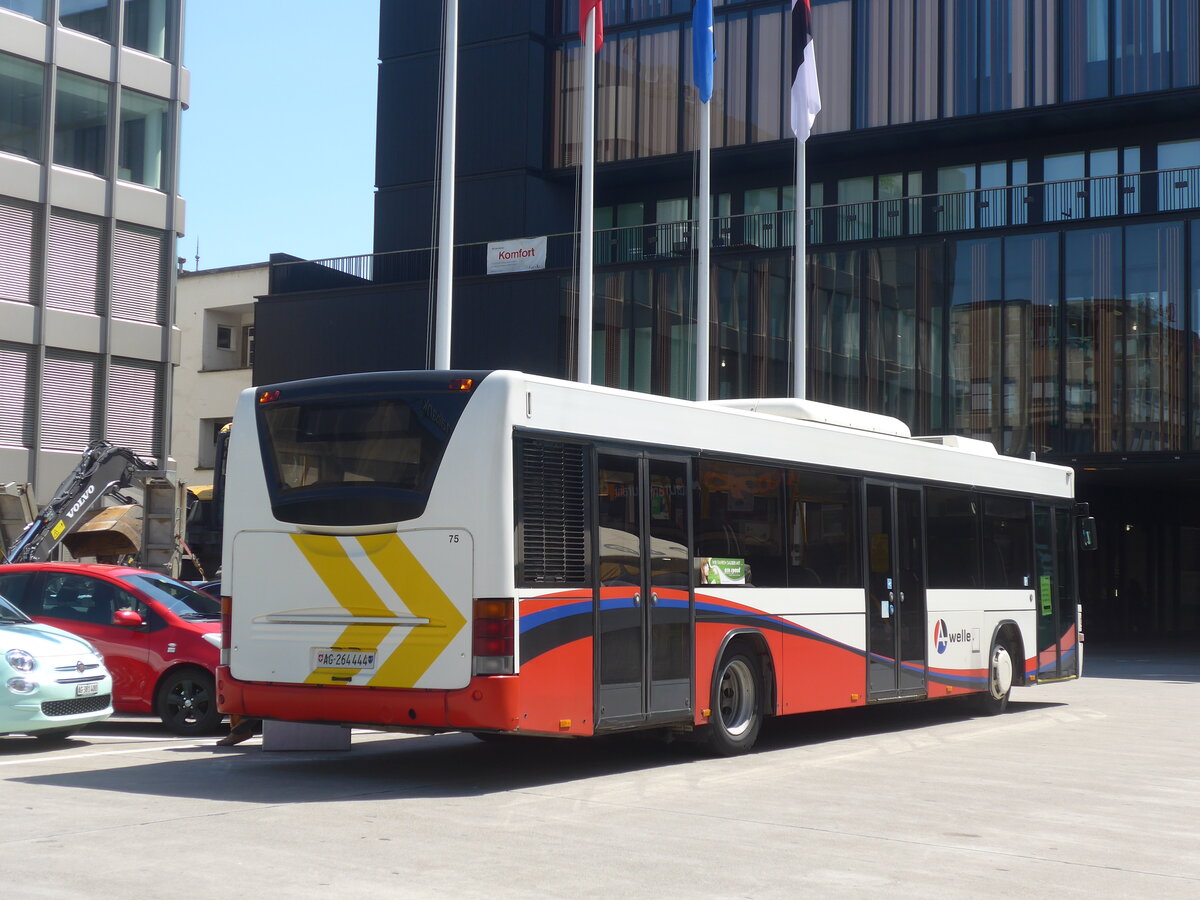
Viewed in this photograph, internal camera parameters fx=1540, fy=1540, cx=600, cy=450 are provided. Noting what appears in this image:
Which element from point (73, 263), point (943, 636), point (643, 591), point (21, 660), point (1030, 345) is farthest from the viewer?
point (73, 263)

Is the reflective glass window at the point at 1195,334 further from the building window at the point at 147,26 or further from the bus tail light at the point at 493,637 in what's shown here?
the building window at the point at 147,26

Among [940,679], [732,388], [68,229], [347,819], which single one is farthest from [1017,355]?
[347,819]

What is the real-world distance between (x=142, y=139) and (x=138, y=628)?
26.3m

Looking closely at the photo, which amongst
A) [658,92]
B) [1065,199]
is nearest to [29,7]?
[658,92]

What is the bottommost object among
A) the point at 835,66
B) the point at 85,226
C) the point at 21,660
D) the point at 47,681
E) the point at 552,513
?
the point at 47,681

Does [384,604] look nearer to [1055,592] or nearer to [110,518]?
[1055,592]

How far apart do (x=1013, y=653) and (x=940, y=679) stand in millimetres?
2407

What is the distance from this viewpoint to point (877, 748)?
13953 mm

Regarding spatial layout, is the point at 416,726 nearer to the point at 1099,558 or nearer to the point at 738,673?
the point at 738,673

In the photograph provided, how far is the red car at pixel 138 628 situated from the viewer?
14.6 meters

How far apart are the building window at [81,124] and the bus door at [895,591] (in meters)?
27.0

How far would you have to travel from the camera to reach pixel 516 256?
122 feet

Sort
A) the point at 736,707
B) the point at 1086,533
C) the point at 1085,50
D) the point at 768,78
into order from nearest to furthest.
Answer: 1. the point at 736,707
2. the point at 1086,533
3. the point at 1085,50
4. the point at 768,78

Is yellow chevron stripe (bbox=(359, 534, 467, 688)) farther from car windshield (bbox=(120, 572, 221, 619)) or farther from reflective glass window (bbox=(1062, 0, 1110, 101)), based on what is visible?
reflective glass window (bbox=(1062, 0, 1110, 101))
